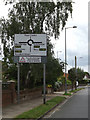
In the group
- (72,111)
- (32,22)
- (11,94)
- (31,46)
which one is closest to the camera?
(72,111)

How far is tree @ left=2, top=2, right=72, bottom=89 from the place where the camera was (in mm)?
25500

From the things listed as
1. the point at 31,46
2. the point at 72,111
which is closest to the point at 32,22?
the point at 31,46

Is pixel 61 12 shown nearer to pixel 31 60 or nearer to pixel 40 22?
pixel 40 22

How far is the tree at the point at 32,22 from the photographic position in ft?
83.7

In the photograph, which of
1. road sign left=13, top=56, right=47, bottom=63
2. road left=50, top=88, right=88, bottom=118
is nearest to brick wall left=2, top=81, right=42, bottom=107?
road sign left=13, top=56, right=47, bottom=63

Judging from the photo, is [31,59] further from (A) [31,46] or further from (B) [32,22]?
(B) [32,22]

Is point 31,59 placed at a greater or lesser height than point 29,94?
greater

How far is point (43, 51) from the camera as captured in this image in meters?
21.0

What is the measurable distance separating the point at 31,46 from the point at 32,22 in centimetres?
525

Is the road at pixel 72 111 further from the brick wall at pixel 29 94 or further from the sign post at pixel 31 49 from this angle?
the brick wall at pixel 29 94

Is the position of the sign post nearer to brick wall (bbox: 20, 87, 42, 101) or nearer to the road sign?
the road sign

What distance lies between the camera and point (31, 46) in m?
21.2

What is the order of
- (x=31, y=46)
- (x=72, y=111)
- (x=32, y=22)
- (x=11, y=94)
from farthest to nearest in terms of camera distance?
(x=32, y=22) → (x=31, y=46) → (x=11, y=94) → (x=72, y=111)

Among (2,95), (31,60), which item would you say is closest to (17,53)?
(31,60)
